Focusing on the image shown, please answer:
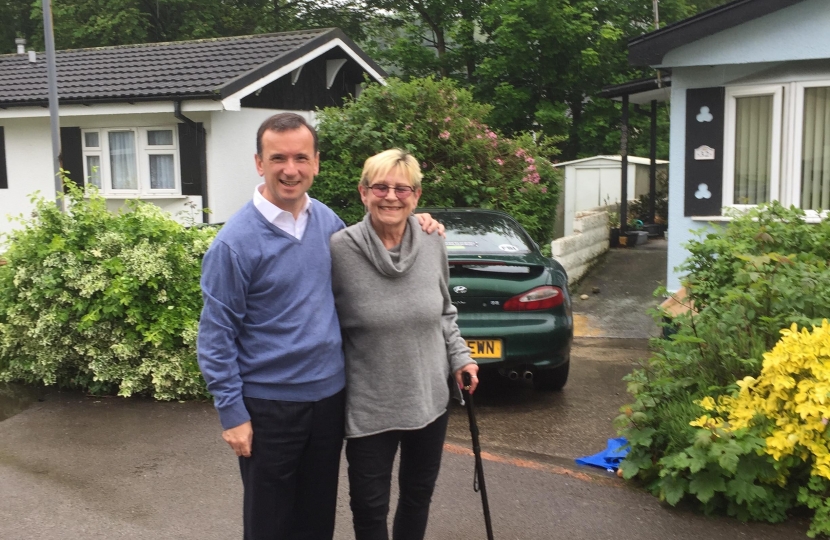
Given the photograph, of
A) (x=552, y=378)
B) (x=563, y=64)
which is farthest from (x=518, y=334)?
(x=563, y=64)

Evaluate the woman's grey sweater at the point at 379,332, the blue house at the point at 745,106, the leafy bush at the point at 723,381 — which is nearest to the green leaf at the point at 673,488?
the leafy bush at the point at 723,381

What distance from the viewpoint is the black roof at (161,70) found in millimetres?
14441

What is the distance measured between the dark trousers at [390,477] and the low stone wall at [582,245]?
8087 mm

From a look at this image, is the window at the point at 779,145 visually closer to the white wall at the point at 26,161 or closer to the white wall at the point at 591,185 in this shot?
the white wall at the point at 591,185

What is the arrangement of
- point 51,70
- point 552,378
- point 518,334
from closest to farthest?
point 518,334 < point 552,378 < point 51,70

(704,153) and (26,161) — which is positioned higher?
(26,161)

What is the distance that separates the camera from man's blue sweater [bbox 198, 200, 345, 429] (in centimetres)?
286

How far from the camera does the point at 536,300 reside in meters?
6.45

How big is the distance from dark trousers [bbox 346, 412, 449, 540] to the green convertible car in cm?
297

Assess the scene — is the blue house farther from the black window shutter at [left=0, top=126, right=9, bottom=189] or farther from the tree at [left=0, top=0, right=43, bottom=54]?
the tree at [left=0, top=0, right=43, bottom=54]

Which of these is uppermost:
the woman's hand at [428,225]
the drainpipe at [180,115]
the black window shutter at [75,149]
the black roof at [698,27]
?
the black roof at [698,27]

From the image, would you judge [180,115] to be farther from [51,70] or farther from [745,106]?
[745,106]

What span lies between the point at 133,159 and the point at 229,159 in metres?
1.93

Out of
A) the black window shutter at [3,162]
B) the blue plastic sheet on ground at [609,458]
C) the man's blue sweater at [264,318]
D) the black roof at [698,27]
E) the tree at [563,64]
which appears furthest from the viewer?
the tree at [563,64]
